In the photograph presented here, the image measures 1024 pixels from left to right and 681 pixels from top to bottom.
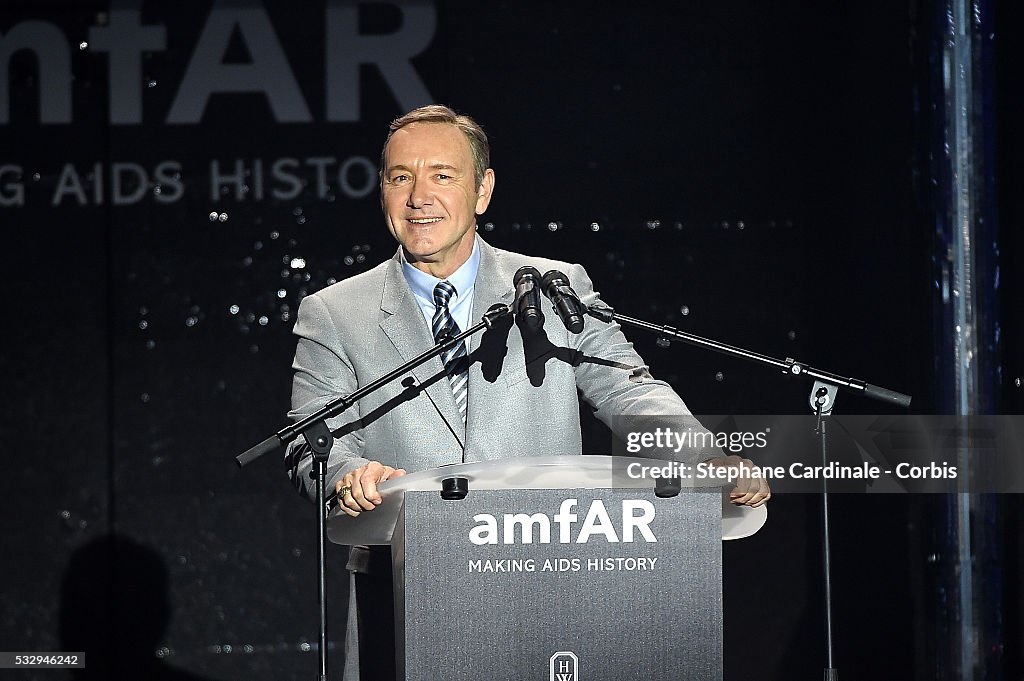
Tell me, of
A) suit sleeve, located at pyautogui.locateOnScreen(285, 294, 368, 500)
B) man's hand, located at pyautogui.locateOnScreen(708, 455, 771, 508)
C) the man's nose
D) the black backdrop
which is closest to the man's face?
the man's nose

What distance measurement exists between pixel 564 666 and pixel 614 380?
39.1 inches

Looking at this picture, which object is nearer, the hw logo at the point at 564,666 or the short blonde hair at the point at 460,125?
the hw logo at the point at 564,666

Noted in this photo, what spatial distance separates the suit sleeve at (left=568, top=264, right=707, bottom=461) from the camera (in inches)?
101

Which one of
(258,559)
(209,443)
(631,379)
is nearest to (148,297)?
(209,443)

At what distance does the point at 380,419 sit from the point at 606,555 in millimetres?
897

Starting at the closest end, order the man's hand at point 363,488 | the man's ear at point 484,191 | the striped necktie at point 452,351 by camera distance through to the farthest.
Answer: the man's hand at point 363,488 < the striped necktie at point 452,351 < the man's ear at point 484,191

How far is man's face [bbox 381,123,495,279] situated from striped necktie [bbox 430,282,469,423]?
0.19ft

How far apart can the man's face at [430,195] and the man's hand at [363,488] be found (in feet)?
2.63

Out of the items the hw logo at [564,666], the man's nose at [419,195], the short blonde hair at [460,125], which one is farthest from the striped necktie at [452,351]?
the hw logo at [564,666]

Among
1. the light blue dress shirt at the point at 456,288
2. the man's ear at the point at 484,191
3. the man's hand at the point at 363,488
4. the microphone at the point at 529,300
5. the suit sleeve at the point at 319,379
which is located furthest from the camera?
the man's ear at the point at 484,191

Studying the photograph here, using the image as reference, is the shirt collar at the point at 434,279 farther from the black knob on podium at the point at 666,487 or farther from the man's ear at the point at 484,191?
the black knob on podium at the point at 666,487

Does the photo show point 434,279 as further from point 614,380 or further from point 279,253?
point 279,253

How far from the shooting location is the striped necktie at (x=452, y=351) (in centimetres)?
269

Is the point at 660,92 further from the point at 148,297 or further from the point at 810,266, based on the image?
the point at 148,297
